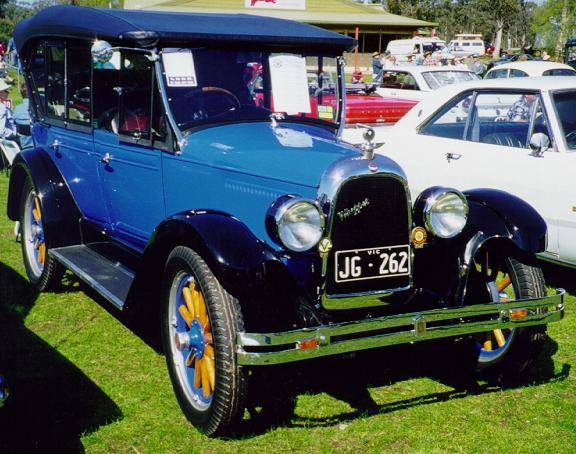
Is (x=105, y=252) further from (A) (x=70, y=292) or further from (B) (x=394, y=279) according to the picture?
(B) (x=394, y=279)

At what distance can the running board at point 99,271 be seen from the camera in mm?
4176

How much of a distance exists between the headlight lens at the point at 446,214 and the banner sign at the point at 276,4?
104ft

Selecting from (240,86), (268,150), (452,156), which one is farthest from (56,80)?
(452,156)

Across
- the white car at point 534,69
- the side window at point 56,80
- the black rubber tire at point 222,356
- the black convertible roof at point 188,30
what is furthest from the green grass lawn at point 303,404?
the white car at point 534,69

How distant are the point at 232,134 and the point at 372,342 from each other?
1.53 metres

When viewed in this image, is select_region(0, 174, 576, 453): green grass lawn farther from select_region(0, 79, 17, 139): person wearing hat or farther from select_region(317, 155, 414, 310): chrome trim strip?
select_region(0, 79, 17, 139): person wearing hat

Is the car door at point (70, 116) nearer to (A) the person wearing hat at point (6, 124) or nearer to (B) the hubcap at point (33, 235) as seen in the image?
(B) the hubcap at point (33, 235)

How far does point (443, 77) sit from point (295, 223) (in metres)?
11.3

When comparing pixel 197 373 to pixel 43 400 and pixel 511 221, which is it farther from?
pixel 511 221

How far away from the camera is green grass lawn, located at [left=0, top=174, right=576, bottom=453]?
Result: 11.3 ft

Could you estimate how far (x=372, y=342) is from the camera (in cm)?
312

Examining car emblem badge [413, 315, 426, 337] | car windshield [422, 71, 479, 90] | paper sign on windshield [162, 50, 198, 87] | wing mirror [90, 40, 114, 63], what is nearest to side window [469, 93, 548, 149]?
paper sign on windshield [162, 50, 198, 87]

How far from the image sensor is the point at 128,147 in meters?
4.51

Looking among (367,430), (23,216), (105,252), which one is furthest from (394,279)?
(23,216)
